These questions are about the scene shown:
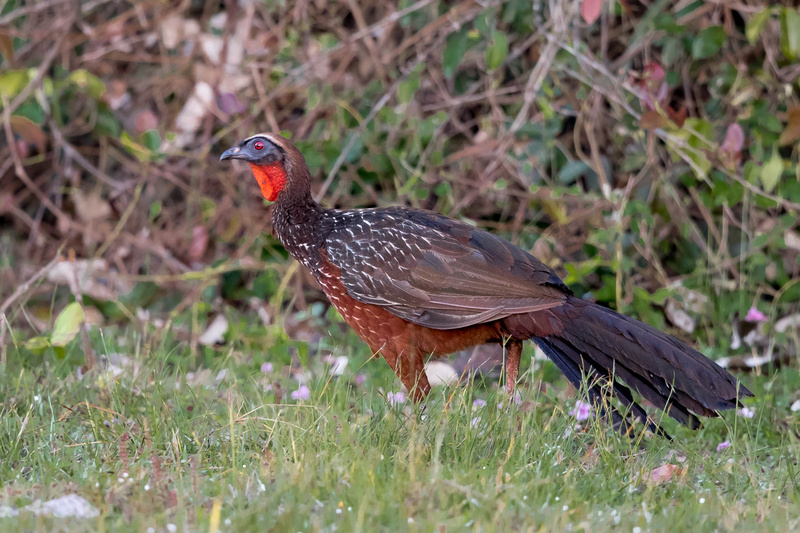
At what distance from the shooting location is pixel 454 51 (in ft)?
17.8

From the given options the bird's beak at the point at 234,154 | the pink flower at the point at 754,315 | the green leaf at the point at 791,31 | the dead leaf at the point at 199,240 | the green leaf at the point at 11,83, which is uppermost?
the green leaf at the point at 791,31

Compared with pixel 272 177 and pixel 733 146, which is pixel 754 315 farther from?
pixel 272 177

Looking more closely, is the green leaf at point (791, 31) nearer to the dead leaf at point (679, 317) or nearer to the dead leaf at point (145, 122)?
the dead leaf at point (679, 317)

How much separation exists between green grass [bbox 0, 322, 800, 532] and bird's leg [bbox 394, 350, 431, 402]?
0.08m

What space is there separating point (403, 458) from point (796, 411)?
2.08m

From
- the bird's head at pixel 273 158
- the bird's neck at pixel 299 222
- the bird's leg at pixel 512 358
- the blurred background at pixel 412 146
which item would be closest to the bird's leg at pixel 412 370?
the bird's leg at pixel 512 358

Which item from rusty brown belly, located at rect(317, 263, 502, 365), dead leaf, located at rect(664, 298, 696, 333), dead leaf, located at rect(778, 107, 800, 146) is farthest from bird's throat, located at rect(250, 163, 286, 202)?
dead leaf, located at rect(778, 107, 800, 146)

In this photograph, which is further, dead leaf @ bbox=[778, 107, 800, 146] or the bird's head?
dead leaf @ bbox=[778, 107, 800, 146]

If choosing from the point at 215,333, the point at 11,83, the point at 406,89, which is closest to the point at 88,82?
the point at 11,83

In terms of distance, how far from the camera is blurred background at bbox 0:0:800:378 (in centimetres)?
527

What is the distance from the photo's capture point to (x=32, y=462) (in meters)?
3.20

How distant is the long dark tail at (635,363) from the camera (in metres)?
3.60

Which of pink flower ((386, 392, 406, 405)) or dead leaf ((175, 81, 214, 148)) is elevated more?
dead leaf ((175, 81, 214, 148))

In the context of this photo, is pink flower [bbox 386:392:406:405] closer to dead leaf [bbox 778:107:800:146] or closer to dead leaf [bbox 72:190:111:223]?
dead leaf [bbox 778:107:800:146]
